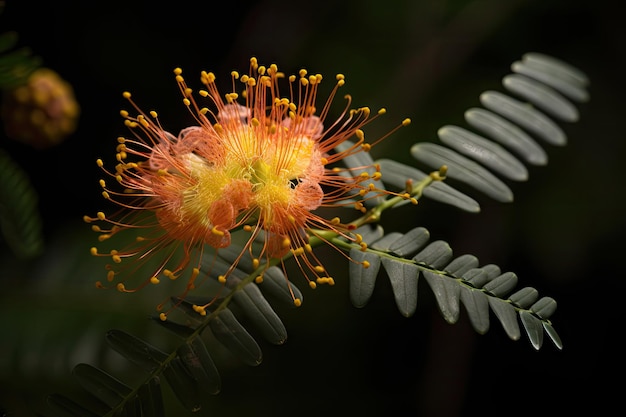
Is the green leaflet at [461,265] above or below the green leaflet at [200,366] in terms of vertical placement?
above

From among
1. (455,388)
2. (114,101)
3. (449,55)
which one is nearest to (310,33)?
(449,55)

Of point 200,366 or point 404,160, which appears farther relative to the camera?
point 404,160

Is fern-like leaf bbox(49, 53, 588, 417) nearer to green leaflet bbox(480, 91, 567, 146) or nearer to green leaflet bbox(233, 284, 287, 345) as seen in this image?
green leaflet bbox(233, 284, 287, 345)

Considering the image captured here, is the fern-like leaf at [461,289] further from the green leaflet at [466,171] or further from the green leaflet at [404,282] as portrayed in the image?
the green leaflet at [466,171]

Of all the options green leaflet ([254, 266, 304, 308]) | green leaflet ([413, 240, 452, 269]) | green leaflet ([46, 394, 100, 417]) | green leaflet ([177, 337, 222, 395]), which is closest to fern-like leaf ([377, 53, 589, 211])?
green leaflet ([413, 240, 452, 269])

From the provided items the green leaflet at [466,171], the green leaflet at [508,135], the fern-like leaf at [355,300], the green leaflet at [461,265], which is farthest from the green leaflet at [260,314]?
the green leaflet at [508,135]

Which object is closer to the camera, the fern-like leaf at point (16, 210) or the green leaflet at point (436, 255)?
the green leaflet at point (436, 255)

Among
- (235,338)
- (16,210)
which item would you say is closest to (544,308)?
(235,338)

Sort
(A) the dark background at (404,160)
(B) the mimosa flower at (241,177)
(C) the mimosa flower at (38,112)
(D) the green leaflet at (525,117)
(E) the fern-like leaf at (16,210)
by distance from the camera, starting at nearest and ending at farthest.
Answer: (B) the mimosa flower at (241,177) < (E) the fern-like leaf at (16,210) < (D) the green leaflet at (525,117) < (C) the mimosa flower at (38,112) < (A) the dark background at (404,160)

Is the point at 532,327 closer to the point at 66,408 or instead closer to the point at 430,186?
the point at 430,186
